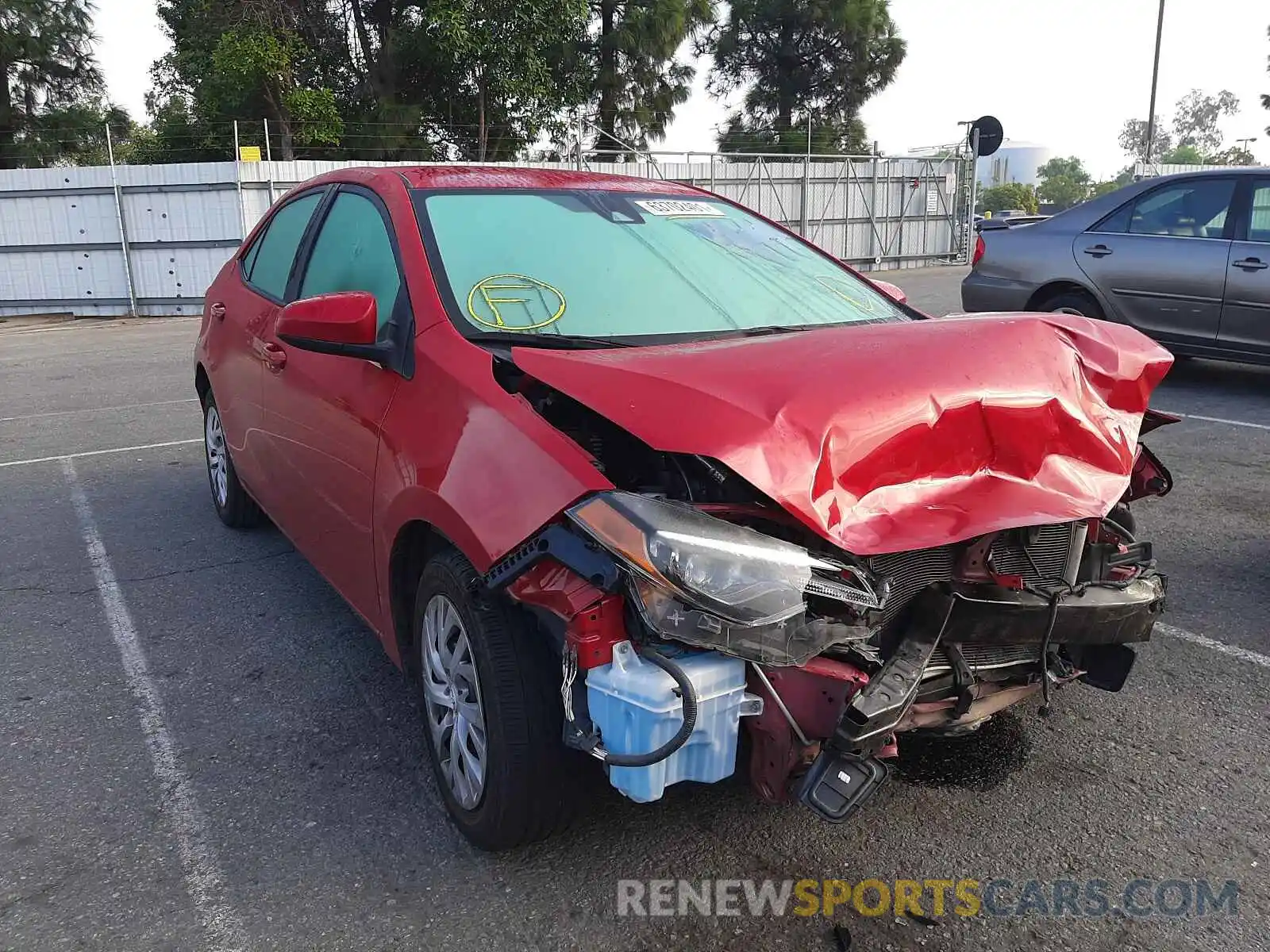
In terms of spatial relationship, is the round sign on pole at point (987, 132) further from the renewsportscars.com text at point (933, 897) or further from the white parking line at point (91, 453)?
the renewsportscars.com text at point (933, 897)

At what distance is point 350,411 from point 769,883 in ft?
5.63

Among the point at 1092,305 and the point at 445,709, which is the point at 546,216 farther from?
the point at 1092,305

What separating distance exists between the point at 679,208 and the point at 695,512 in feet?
6.21

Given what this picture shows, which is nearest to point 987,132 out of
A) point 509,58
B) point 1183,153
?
Result: point 509,58

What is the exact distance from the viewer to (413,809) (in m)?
2.64

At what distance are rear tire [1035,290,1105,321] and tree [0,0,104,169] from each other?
2171 cm

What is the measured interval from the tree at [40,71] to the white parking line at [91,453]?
18.6m

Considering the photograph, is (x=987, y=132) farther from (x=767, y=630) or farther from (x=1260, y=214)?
(x=767, y=630)

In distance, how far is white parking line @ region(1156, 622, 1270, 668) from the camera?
3407mm

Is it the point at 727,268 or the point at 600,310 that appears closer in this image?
the point at 600,310

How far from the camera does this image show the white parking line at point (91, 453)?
6.43 meters

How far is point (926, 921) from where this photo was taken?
221 cm

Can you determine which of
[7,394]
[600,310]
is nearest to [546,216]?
[600,310]

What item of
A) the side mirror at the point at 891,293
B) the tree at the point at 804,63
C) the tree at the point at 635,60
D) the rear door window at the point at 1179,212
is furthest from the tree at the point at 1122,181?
the tree at the point at 635,60
